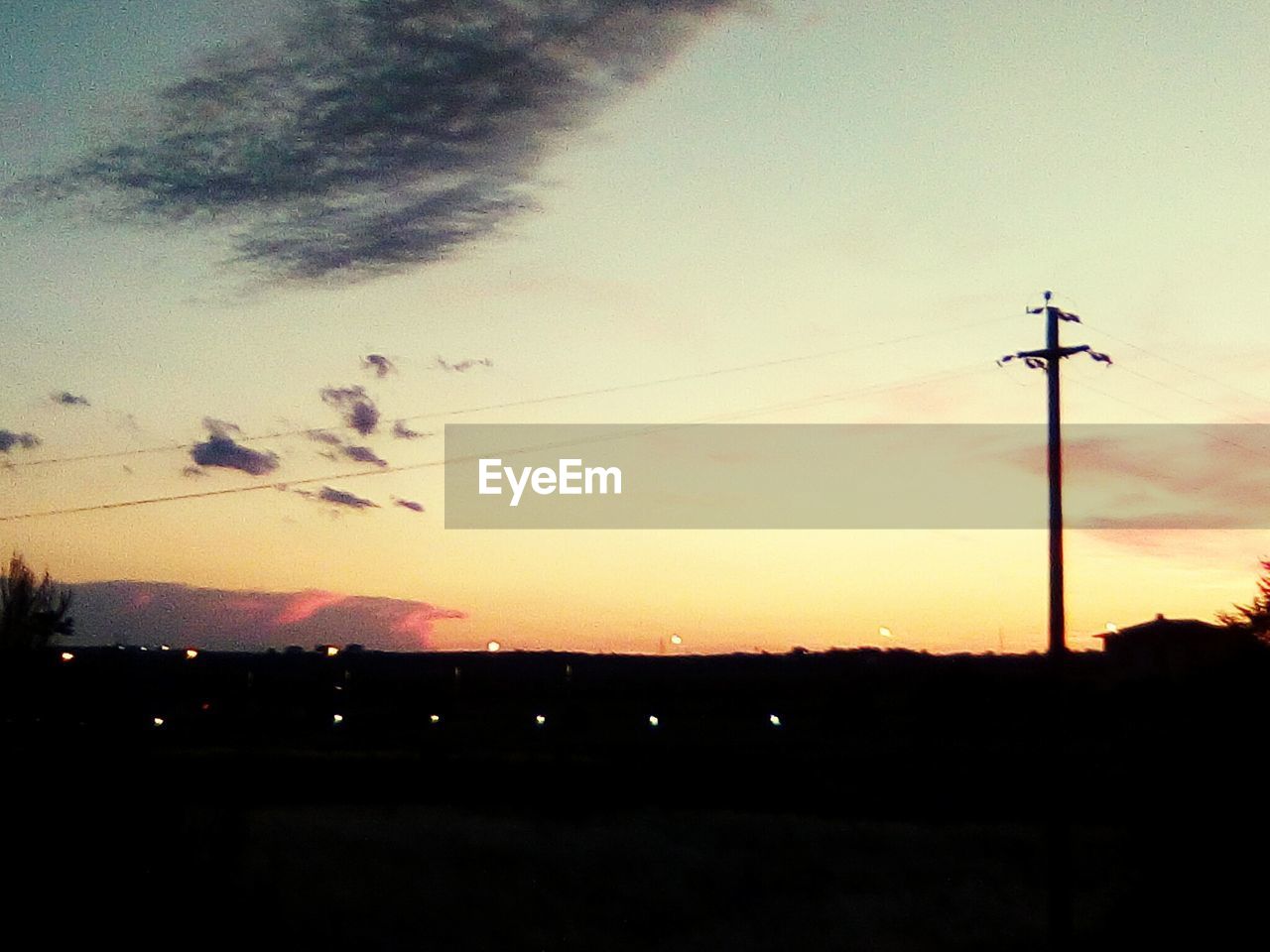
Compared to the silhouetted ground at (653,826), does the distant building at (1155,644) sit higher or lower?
higher

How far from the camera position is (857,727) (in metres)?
69.3

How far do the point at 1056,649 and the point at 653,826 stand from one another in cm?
1689

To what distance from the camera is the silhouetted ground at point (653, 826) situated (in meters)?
19.3

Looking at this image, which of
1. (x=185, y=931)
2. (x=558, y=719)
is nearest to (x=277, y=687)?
(x=558, y=719)

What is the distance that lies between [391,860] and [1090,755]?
2903 centimetres

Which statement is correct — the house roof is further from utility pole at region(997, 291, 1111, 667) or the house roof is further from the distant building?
utility pole at region(997, 291, 1111, 667)

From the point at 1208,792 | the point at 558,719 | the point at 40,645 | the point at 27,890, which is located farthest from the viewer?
the point at 558,719

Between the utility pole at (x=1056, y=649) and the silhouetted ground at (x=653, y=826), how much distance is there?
0.54ft

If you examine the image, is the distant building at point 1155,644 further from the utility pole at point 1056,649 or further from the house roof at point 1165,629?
the utility pole at point 1056,649

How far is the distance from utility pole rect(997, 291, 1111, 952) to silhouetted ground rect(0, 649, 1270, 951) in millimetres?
164

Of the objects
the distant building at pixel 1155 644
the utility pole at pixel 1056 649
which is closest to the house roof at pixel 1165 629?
the distant building at pixel 1155 644

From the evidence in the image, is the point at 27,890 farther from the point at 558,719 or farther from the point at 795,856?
the point at 558,719

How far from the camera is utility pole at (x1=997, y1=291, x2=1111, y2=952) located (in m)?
21.0

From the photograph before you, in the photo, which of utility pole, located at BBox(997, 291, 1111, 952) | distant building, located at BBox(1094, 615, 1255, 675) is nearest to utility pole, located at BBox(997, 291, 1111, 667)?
utility pole, located at BBox(997, 291, 1111, 952)
